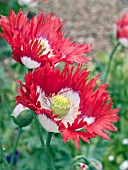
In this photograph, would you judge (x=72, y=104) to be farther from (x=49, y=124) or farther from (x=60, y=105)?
(x=49, y=124)

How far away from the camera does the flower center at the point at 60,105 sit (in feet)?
4.18

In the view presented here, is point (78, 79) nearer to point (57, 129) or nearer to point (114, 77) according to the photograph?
point (57, 129)

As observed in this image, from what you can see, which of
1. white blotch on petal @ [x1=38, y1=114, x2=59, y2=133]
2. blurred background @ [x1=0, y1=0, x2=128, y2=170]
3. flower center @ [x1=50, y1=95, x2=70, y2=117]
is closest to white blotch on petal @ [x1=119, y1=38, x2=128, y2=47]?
blurred background @ [x1=0, y1=0, x2=128, y2=170]

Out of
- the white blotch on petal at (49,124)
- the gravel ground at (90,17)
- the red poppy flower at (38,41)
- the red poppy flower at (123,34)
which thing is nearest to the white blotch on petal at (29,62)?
the red poppy flower at (38,41)

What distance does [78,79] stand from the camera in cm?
128

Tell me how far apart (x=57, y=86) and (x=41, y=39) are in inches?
6.1

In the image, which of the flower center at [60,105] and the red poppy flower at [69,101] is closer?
the red poppy flower at [69,101]

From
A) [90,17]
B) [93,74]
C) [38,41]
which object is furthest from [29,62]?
[90,17]

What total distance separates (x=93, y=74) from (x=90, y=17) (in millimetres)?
2676

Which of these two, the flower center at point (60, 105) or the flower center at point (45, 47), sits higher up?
the flower center at point (45, 47)

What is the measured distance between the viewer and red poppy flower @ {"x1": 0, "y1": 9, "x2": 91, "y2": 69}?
123 centimetres

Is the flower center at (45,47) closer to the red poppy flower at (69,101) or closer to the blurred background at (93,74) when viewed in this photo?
the red poppy flower at (69,101)

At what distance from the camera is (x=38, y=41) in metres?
1.30

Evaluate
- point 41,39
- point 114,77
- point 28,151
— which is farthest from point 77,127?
point 114,77
